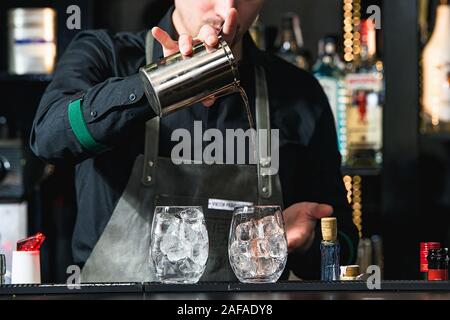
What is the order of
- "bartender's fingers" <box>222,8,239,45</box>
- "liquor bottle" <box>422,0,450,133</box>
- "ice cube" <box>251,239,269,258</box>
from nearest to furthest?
"ice cube" <box>251,239,269,258</box>, "bartender's fingers" <box>222,8,239,45</box>, "liquor bottle" <box>422,0,450,133</box>

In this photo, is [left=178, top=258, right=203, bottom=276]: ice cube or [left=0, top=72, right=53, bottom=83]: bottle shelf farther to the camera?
[left=0, top=72, right=53, bottom=83]: bottle shelf

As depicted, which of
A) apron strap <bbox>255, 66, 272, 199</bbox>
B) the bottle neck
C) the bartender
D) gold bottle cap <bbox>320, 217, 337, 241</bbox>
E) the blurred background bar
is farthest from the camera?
the bottle neck

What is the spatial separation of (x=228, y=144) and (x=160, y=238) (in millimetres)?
740

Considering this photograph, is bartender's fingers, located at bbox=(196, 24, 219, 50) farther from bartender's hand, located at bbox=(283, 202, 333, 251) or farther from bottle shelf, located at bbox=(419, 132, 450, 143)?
bottle shelf, located at bbox=(419, 132, 450, 143)

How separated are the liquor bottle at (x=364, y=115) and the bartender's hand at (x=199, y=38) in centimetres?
115

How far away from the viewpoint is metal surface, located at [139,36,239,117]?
1.65 m

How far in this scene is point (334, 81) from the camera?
3.09 m

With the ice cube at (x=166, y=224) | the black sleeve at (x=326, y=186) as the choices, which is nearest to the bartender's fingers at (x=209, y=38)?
the ice cube at (x=166, y=224)

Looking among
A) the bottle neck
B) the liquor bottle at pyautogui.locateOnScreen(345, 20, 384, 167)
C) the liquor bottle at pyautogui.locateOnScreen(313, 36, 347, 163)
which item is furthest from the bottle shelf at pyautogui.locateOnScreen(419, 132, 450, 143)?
the bottle neck

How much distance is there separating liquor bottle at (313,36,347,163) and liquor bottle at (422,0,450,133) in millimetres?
260

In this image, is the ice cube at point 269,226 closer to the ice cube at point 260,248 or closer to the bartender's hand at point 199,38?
the ice cube at point 260,248

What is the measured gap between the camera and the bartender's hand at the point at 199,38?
1664 mm

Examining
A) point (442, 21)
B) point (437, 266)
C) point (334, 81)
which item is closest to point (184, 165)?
point (437, 266)
